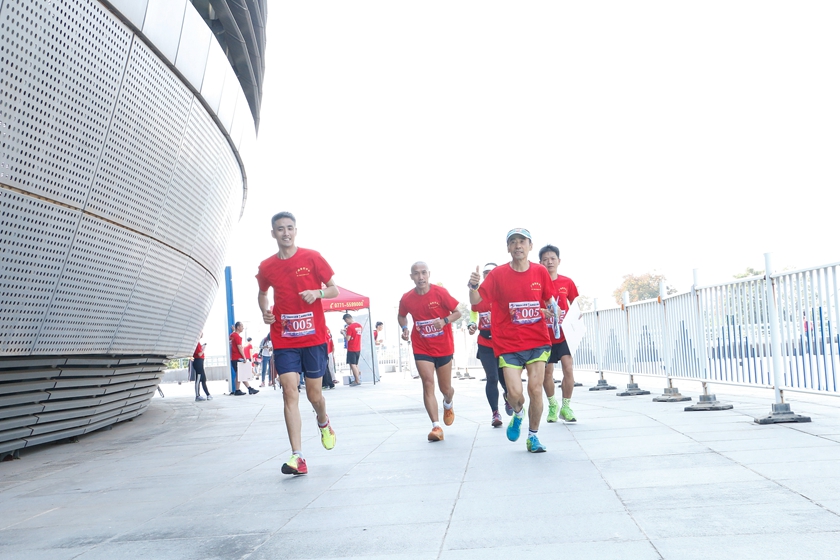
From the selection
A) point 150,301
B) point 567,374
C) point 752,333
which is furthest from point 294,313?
point 150,301

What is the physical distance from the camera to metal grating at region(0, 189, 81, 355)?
7.55 meters

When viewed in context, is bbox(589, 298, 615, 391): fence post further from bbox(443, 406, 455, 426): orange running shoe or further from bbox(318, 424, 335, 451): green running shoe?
bbox(318, 424, 335, 451): green running shoe

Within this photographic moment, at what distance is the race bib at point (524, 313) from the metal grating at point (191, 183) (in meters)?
5.95

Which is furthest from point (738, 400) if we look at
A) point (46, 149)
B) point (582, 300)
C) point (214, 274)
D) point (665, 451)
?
point (582, 300)

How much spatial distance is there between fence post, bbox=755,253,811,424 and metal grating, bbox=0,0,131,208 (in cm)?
671

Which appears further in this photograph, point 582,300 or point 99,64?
point 582,300

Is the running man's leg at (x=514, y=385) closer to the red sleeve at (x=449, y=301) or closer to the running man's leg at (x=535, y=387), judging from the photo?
the running man's leg at (x=535, y=387)

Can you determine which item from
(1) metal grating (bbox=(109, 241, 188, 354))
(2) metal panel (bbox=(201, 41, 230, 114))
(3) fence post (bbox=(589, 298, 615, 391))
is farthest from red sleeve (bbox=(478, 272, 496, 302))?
(3) fence post (bbox=(589, 298, 615, 391))

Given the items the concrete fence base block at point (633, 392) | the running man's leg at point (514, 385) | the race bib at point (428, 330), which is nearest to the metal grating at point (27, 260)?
the race bib at point (428, 330)

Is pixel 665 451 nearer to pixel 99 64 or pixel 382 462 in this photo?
pixel 382 462

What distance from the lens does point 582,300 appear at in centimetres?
9656

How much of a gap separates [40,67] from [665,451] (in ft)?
20.0

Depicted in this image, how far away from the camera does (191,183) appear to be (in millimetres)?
12242

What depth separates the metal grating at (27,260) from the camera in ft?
24.8
